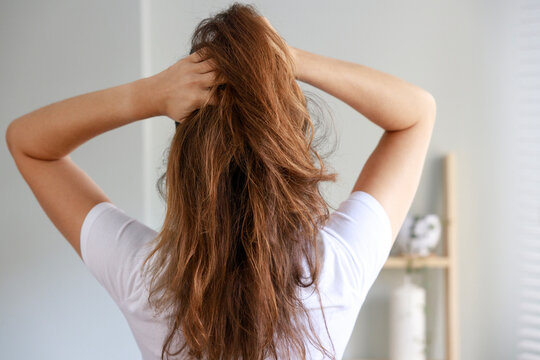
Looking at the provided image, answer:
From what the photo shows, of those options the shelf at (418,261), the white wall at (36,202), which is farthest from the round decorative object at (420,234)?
the white wall at (36,202)

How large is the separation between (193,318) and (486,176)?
1698 mm

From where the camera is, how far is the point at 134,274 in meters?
0.60

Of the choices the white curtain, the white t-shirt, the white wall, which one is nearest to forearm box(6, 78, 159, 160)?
the white t-shirt

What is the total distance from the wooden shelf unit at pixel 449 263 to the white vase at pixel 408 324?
0.09m

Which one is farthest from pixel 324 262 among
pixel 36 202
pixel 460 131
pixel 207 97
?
pixel 460 131

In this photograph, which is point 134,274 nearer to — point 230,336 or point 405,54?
point 230,336

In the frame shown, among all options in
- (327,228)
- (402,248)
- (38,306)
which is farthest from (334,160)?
(327,228)

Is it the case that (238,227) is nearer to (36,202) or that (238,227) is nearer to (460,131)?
(36,202)

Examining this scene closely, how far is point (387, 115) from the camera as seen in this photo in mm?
700

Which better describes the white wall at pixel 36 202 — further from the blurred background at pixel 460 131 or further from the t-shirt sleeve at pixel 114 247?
the t-shirt sleeve at pixel 114 247

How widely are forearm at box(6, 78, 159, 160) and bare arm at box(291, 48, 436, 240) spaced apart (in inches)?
8.0

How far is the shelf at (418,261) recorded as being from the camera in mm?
1802

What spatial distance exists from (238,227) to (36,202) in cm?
128

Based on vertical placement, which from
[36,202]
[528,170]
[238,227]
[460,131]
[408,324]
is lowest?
[408,324]
